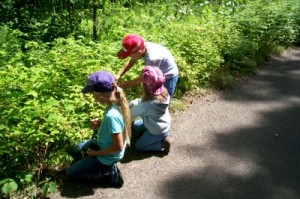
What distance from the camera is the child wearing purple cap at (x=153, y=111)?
4.46 m

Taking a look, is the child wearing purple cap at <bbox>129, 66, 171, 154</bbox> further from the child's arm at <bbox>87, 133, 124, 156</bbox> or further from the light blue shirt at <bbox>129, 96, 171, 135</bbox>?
the child's arm at <bbox>87, 133, 124, 156</bbox>

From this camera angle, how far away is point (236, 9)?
33.6 feet

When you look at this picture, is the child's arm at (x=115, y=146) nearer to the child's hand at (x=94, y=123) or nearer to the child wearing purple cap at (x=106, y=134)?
the child wearing purple cap at (x=106, y=134)

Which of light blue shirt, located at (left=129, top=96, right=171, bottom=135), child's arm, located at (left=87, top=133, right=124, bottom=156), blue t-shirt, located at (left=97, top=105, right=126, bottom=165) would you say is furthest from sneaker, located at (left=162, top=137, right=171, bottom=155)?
child's arm, located at (left=87, top=133, right=124, bottom=156)

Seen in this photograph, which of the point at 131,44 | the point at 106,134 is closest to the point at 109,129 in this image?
the point at 106,134

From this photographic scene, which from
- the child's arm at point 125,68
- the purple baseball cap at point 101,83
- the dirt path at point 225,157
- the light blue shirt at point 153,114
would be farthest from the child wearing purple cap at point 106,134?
the child's arm at point 125,68

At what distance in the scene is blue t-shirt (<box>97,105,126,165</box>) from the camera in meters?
3.82

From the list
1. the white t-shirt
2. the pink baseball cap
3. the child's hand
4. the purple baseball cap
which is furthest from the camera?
the white t-shirt

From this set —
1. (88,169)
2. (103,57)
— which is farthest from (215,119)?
(88,169)

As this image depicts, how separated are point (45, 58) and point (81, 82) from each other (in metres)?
0.80

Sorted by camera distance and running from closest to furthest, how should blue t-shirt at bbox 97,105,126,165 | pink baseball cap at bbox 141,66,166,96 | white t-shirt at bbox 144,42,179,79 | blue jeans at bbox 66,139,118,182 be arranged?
blue t-shirt at bbox 97,105,126,165 → blue jeans at bbox 66,139,118,182 → pink baseball cap at bbox 141,66,166,96 → white t-shirt at bbox 144,42,179,79

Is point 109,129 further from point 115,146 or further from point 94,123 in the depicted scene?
point 94,123

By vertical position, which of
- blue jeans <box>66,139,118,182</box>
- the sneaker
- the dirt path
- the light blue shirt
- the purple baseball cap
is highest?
the purple baseball cap

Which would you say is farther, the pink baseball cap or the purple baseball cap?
the pink baseball cap
